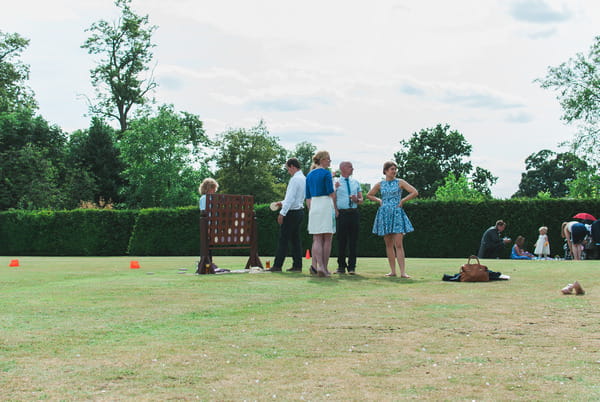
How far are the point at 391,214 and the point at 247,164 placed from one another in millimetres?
58344

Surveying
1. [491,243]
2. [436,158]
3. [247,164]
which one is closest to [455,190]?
[436,158]

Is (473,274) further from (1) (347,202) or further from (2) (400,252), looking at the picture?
(1) (347,202)

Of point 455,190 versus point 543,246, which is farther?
point 455,190

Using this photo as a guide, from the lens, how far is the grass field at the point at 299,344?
3771mm

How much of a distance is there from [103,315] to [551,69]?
43901 millimetres

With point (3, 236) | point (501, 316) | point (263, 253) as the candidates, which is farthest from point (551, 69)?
point (501, 316)

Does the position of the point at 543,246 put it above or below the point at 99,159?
below

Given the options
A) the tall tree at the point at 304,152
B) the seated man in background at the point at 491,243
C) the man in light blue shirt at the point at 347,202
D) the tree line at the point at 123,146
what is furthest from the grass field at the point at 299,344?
the tall tree at the point at 304,152

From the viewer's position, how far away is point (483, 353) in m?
4.73

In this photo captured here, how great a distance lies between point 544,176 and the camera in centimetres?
8225

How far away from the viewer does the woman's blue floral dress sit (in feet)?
36.3

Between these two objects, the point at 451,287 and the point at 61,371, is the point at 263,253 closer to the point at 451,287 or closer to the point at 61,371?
the point at 451,287

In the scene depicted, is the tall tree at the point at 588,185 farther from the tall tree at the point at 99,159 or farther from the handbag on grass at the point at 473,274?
the handbag on grass at the point at 473,274

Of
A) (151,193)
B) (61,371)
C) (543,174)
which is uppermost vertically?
(543,174)
